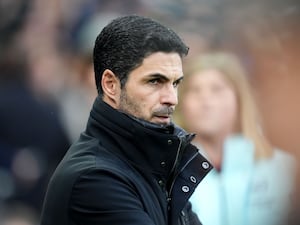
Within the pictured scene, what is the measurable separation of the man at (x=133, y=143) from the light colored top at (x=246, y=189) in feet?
8.72

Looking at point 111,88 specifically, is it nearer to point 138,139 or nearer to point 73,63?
point 138,139

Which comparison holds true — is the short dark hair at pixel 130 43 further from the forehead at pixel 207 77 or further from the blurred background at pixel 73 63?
the forehead at pixel 207 77

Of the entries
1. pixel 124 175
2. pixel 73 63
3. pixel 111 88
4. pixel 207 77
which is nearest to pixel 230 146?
pixel 207 77

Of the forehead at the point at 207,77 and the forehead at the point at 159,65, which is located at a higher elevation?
the forehead at the point at 207,77

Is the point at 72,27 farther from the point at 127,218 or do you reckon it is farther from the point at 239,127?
the point at 127,218

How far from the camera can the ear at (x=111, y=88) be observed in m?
2.75

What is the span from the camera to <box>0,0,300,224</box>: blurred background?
5074 millimetres

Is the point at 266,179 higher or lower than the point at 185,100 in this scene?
lower

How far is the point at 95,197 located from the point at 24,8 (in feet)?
9.66

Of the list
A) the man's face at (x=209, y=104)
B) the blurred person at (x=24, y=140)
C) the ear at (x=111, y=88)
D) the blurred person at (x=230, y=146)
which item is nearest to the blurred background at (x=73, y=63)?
the blurred person at (x=24, y=140)

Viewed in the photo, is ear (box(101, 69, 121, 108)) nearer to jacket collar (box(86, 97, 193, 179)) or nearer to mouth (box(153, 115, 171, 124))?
jacket collar (box(86, 97, 193, 179))

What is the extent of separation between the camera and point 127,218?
2.49 m

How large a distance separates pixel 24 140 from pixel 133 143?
8.27ft

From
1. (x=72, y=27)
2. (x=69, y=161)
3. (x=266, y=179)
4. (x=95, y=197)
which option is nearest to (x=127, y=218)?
(x=95, y=197)
